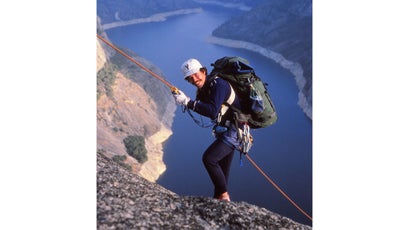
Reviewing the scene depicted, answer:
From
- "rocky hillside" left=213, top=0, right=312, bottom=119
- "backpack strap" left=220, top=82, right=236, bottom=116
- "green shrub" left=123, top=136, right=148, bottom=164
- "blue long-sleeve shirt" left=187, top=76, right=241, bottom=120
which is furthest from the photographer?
"rocky hillside" left=213, top=0, right=312, bottom=119

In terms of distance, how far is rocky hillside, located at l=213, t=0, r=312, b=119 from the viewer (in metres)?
102

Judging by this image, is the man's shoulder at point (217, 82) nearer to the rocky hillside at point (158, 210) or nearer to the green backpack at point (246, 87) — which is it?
the green backpack at point (246, 87)

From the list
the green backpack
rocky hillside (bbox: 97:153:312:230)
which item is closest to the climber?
the green backpack

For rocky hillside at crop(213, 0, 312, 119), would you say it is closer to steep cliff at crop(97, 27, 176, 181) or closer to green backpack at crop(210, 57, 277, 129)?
steep cliff at crop(97, 27, 176, 181)

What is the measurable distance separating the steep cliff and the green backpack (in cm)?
4810

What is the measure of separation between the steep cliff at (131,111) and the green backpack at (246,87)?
48098 millimetres

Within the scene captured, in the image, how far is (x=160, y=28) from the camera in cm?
13262

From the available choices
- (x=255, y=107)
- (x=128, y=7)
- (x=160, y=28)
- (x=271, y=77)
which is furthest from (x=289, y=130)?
(x=128, y=7)

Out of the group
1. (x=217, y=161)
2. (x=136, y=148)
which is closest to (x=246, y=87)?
(x=217, y=161)

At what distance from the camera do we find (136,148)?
59.8 metres

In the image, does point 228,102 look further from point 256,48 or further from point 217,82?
point 256,48

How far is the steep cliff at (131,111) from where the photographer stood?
58906 mm

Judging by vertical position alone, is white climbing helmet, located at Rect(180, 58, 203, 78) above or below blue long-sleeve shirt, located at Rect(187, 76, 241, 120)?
above
